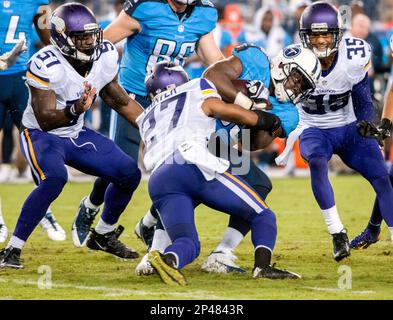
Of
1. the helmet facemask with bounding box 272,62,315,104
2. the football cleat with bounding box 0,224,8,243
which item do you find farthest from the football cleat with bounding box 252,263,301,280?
the football cleat with bounding box 0,224,8,243

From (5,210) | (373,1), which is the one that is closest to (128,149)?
(5,210)

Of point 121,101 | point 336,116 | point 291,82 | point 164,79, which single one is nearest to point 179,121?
point 164,79

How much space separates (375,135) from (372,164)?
0.26 meters

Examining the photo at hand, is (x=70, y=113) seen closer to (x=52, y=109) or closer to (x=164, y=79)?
(x=52, y=109)

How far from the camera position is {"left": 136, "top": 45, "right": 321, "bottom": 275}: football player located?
586 cm

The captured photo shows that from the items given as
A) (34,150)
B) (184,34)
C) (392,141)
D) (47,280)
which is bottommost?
(392,141)

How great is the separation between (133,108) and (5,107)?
4.44 feet

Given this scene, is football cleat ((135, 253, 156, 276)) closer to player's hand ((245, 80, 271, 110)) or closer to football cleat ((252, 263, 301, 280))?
football cleat ((252, 263, 301, 280))

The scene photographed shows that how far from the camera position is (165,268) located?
5305mm

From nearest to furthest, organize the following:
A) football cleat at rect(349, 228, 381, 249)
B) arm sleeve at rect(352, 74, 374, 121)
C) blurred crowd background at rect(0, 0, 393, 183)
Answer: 1. arm sleeve at rect(352, 74, 374, 121)
2. football cleat at rect(349, 228, 381, 249)
3. blurred crowd background at rect(0, 0, 393, 183)

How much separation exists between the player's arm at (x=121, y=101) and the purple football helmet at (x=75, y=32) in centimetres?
30

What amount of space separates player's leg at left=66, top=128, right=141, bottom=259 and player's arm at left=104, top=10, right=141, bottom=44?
31.9 inches
